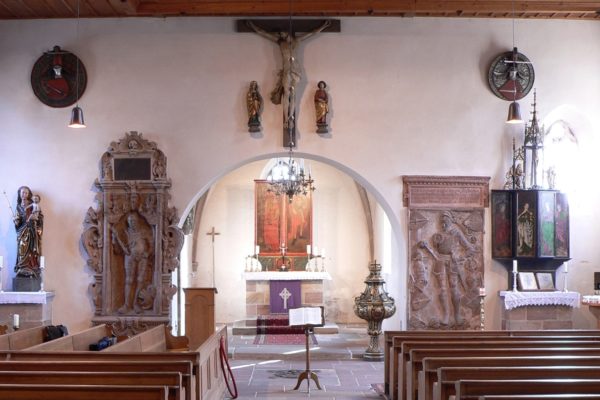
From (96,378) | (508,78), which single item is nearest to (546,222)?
(508,78)

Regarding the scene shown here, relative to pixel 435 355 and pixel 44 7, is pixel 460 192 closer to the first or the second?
pixel 435 355

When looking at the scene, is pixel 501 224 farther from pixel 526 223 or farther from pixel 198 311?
pixel 198 311

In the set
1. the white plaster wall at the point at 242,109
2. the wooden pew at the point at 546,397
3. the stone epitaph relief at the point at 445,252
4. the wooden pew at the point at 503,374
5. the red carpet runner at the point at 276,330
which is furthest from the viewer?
the red carpet runner at the point at 276,330

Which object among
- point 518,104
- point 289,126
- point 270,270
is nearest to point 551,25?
point 518,104

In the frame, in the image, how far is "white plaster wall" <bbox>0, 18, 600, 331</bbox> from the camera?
1227cm

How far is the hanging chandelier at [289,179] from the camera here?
1550 cm

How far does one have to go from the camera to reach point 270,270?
18.2 metres

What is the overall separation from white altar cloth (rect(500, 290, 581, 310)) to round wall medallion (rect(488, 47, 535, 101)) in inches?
123

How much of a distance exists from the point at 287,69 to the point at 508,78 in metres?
3.53

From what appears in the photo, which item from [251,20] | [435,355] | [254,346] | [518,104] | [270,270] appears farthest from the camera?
[270,270]

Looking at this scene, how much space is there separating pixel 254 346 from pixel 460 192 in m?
4.67

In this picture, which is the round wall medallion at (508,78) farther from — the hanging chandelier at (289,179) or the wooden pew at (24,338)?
the wooden pew at (24,338)

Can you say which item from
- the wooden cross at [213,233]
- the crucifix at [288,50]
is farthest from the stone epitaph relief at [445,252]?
the wooden cross at [213,233]

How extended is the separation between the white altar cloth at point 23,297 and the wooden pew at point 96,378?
19.4 feet
